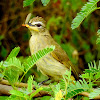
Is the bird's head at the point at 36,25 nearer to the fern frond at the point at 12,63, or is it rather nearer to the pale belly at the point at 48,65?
the pale belly at the point at 48,65

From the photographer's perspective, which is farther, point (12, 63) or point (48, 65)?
point (48, 65)

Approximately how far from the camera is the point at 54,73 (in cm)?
279

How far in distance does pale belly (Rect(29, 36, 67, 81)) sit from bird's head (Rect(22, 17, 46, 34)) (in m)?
0.11

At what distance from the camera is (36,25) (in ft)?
9.37

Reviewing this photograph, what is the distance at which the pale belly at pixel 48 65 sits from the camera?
2.72 metres

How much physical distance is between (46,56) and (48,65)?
0.37 feet

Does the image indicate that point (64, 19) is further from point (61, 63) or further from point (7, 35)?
point (61, 63)

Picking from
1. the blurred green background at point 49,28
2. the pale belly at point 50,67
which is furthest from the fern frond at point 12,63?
the blurred green background at point 49,28

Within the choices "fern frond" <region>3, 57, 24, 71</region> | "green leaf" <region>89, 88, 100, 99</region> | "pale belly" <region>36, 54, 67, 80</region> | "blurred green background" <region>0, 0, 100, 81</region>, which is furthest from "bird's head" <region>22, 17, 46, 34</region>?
"blurred green background" <region>0, 0, 100, 81</region>

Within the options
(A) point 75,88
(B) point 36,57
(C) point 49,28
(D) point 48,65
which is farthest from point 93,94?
(C) point 49,28

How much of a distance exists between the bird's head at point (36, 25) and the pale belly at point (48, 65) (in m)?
0.11

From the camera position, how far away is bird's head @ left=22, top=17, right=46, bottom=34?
2744 mm

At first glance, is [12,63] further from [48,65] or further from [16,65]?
[48,65]

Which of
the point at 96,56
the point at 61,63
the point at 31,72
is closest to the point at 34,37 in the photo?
the point at 61,63
